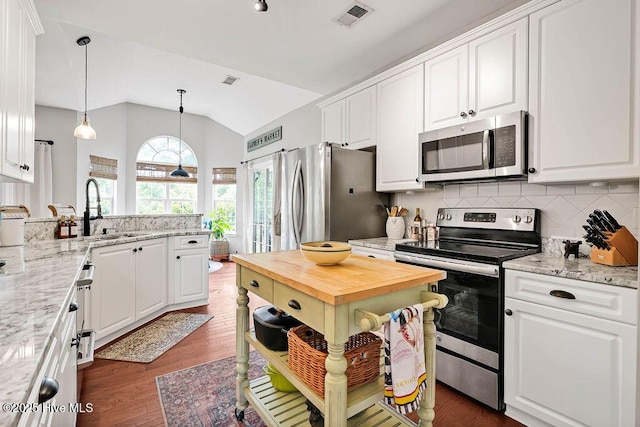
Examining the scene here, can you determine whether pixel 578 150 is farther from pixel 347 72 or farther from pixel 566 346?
pixel 347 72

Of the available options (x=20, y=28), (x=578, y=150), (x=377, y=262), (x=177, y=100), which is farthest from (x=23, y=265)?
(x=177, y=100)

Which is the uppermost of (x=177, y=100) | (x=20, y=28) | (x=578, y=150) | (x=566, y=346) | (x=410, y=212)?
(x=177, y=100)

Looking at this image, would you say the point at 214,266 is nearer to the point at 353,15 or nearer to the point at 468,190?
the point at 468,190

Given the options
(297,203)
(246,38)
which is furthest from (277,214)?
(246,38)

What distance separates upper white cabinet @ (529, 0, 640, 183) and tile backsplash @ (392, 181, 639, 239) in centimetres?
30

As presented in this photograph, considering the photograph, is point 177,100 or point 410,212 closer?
point 410,212

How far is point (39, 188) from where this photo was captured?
16.2ft

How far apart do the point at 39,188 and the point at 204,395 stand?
16.3 feet

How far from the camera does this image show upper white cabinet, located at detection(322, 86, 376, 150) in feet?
10.2

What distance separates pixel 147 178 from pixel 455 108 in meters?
6.65

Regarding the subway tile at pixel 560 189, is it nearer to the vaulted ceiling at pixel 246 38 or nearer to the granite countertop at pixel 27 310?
the vaulted ceiling at pixel 246 38

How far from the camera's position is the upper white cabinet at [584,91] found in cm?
160

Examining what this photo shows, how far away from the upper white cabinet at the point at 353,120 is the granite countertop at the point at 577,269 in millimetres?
1765

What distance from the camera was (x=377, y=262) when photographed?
159cm
